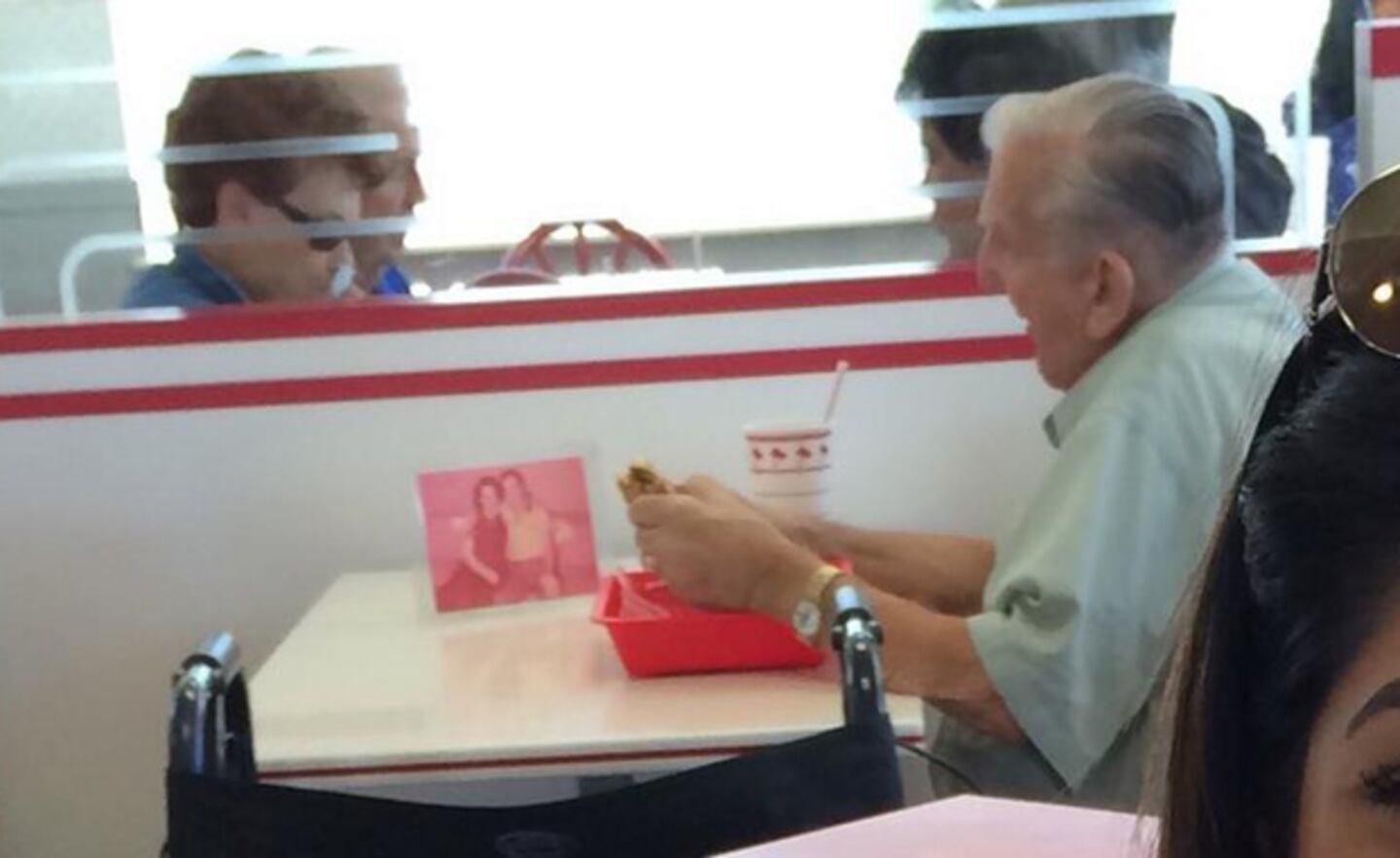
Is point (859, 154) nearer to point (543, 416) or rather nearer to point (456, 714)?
point (543, 416)

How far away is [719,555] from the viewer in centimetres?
174

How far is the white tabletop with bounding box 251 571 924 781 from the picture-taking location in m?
1.58

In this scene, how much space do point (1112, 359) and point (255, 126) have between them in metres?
1.10

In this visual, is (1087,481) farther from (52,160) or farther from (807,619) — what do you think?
(52,160)

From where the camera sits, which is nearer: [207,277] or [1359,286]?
[1359,286]

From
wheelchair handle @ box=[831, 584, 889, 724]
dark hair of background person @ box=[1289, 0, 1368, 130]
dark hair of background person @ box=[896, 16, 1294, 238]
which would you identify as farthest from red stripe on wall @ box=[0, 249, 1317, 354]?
wheelchair handle @ box=[831, 584, 889, 724]

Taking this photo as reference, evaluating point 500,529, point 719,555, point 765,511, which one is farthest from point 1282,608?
point 500,529

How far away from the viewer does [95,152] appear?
2512 mm

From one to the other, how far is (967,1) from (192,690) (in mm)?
1381

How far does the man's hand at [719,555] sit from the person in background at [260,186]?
0.71 metres

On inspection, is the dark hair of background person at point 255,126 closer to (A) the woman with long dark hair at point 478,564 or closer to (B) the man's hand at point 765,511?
(A) the woman with long dark hair at point 478,564

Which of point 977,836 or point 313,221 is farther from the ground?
point 313,221

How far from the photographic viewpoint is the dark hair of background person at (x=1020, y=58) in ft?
7.74

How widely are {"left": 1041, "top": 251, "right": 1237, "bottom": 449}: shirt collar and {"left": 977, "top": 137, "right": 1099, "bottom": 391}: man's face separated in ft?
0.13
